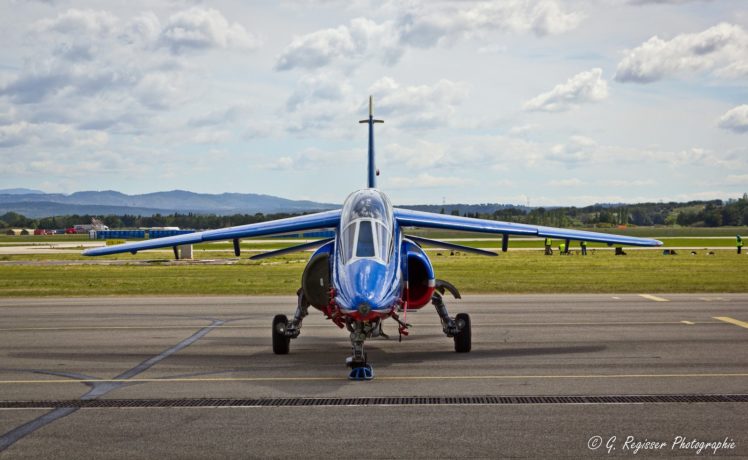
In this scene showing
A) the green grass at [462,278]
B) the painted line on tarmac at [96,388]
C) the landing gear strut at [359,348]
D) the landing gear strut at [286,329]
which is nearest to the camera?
the painted line on tarmac at [96,388]

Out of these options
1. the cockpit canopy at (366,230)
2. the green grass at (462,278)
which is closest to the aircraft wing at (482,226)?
the cockpit canopy at (366,230)

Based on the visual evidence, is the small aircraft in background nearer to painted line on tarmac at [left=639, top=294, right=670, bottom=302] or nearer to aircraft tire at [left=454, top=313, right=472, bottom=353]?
aircraft tire at [left=454, top=313, right=472, bottom=353]

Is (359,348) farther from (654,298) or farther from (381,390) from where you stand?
(654,298)

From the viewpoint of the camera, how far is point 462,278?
3962cm

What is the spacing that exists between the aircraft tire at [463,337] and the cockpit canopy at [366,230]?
A: 2638 mm

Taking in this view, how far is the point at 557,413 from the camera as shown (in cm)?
1070

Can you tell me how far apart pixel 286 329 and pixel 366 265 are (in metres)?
3.26

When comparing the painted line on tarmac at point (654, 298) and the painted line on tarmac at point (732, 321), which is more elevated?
the painted line on tarmac at point (732, 321)

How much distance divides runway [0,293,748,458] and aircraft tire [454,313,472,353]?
21 cm

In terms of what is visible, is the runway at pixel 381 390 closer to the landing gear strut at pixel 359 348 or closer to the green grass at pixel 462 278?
the landing gear strut at pixel 359 348

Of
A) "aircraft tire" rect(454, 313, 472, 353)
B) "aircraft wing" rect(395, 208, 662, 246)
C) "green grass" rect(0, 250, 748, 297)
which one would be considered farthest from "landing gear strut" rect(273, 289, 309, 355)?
"green grass" rect(0, 250, 748, 297)

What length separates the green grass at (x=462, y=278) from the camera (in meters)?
33.2

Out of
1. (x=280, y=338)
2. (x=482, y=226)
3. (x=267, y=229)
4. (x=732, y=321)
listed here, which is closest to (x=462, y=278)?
(x=732, y=321)

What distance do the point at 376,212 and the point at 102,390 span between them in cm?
562
